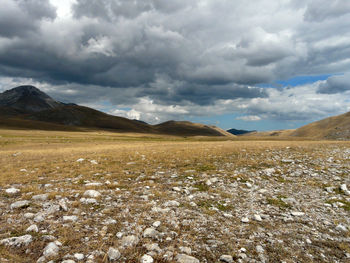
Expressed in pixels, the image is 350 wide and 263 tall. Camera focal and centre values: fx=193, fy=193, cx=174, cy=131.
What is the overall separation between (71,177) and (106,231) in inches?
346

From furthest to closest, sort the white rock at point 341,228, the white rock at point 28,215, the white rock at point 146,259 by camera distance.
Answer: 1. the white rock at point 28,215
2. the white rock at point 341,228
3. the white rock at point 146,259

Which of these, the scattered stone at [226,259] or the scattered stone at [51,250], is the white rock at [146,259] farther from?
the scattered stone at [51,250]

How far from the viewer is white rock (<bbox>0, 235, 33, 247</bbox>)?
5203 mm

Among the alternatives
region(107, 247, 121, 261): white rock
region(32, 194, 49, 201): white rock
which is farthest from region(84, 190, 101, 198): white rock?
region(107, 247, 121, 261): white rock

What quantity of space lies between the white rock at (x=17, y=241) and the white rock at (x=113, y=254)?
93.8 inches

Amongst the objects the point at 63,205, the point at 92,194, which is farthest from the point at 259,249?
the point at 92,194

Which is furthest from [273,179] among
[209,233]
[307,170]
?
[209,233]

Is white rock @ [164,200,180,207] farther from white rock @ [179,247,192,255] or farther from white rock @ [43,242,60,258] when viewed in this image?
white rock @ [43,242,60,258]

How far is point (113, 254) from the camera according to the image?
15.9ft

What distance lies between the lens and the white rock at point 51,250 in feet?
15.8

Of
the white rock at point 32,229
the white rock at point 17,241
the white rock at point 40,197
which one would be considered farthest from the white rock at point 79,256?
the white rock at point 40,197

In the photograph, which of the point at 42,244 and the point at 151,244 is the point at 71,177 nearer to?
the point at 42,244

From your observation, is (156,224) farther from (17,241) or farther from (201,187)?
(201,187)

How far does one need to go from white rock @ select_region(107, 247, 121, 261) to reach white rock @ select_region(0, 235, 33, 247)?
2384 mm
